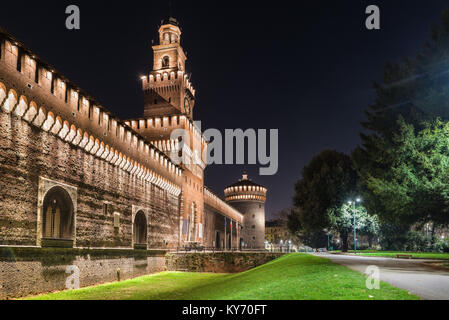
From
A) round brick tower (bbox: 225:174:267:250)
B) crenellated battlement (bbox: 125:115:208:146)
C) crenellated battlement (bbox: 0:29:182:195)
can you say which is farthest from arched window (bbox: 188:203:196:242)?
round brick tower (bbox: 225:174:267:250)

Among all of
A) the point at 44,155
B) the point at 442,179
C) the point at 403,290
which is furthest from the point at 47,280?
the point at 442,179

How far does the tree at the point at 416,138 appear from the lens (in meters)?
19.6

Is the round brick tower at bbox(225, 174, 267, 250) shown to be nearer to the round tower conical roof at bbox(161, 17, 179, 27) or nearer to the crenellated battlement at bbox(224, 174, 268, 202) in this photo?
the crenellated battlement at bbox(224, 174, 268, 202)

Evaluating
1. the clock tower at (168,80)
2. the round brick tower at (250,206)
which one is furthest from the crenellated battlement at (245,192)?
the clock tower at (168,80)

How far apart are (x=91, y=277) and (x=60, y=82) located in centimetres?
992

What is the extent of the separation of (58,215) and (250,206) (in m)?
60.5

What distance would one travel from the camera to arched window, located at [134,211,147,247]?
86.0 feet

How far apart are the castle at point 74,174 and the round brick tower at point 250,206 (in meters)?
35.2

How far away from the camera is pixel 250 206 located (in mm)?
75688

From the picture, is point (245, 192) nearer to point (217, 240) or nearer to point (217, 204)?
point (217, 204)

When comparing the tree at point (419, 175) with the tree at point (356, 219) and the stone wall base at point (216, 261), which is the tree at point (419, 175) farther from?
the tree at point (356, 219)

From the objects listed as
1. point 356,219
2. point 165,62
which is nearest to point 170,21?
point 165,62

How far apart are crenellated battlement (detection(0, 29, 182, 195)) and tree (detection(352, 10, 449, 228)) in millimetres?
15588

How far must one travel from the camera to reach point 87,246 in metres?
18.9
